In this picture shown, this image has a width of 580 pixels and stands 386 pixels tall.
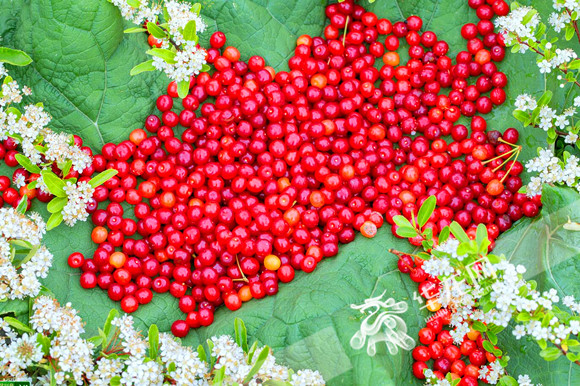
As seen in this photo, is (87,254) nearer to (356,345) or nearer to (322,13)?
(356,345)

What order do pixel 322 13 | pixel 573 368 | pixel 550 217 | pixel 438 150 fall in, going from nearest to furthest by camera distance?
pixel 573 368, pixel 550 217, pixel 438 150, pixel 322 13

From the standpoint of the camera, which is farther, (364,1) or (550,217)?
(364,1)

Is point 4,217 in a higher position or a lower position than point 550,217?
lower

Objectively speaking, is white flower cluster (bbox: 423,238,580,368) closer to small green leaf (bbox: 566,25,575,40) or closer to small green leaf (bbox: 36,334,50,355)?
small green leaf (bbox: 566,25,575,40)

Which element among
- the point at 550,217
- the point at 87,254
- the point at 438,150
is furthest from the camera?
the point at 438,150

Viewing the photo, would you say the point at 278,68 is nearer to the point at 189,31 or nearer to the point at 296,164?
the point at 296,164

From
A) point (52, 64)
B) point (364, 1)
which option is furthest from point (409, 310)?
point (52, 64)

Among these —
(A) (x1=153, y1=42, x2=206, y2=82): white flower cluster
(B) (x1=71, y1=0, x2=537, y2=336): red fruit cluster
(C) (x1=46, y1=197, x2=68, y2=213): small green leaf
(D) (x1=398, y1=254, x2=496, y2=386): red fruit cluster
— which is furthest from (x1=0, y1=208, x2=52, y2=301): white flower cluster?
(D) (x1=398, y1=254, x2=496, y2=386): red fruit cluster
